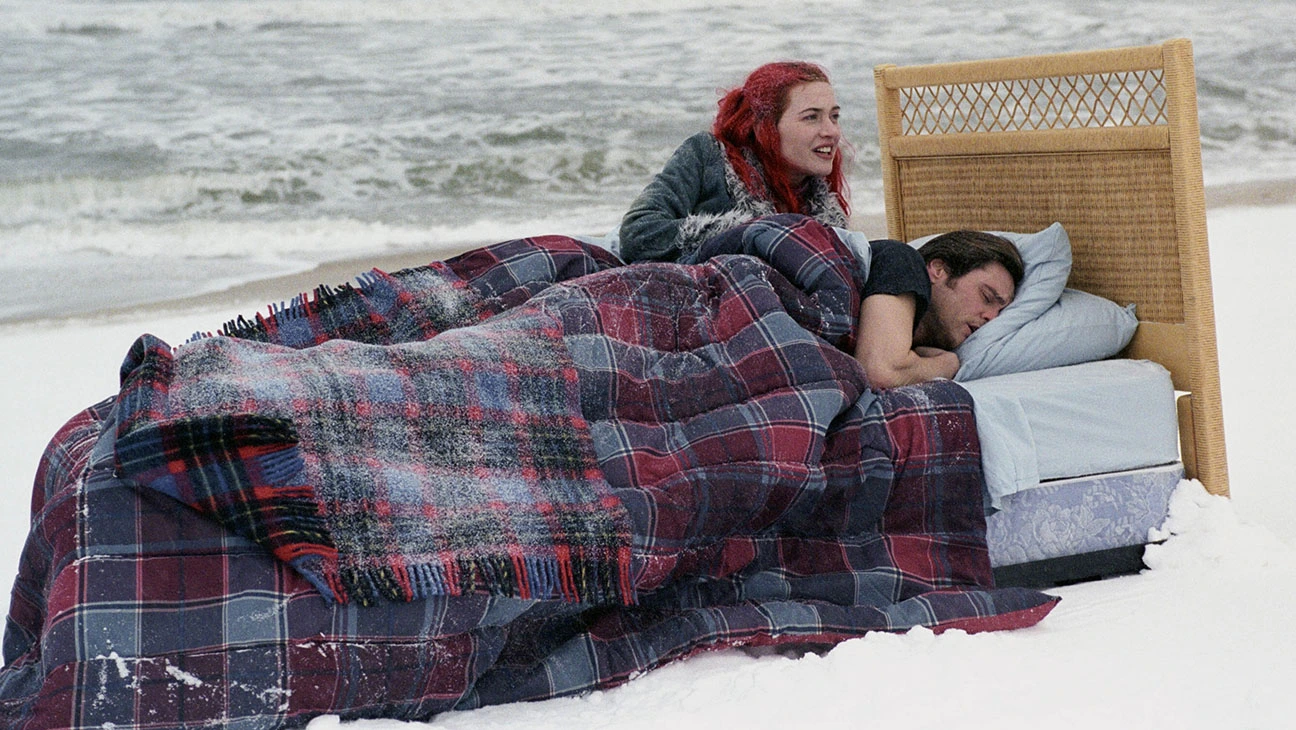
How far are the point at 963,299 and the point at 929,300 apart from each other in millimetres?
124

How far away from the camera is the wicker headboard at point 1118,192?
2.42 m

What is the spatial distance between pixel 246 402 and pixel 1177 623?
1.51 meters

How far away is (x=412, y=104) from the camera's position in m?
9.08

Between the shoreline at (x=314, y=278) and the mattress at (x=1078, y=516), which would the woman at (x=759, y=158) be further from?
the shoreline at (x=314, y=278)

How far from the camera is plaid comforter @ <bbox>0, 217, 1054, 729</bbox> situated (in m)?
1.70

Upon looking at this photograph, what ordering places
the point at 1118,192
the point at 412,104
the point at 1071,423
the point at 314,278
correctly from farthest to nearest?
the point at 412,104
the point at 314,278
the point at 1118,192
the point at 1071,423

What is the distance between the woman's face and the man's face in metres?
0.48

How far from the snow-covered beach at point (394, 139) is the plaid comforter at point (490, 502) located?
0.99 meters

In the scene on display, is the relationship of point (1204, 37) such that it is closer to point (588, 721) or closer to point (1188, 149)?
point (1188, 149)

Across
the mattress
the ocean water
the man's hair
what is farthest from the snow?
the ocean water

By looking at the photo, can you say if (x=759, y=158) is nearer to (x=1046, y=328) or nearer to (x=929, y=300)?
(x=929, y=300)

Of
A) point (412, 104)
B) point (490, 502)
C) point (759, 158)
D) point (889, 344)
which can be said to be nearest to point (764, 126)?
point (759, 158)

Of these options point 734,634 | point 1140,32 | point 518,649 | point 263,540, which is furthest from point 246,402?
point 1140,32

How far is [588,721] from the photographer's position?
177cm
